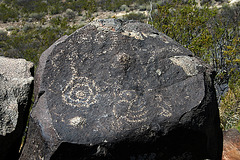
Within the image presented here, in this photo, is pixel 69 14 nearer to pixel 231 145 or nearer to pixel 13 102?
pixel 13 102

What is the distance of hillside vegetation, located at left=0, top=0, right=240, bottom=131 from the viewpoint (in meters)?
5.13

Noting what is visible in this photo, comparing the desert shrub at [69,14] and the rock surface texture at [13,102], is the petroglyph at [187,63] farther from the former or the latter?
the desert shrub at [69,14]

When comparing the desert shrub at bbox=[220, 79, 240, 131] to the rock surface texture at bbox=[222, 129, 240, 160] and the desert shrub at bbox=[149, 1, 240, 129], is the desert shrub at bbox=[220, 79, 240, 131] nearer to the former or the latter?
the desert shrub at bbox=[149, 1, 240, 129]

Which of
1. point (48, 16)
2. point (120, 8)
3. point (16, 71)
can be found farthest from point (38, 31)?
point (16, 71)

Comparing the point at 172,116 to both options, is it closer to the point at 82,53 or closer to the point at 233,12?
the point at 82,53

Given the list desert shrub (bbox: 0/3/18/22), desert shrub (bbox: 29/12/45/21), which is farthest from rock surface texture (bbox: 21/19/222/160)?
desert shrub (bbox: 0/3/18/22)

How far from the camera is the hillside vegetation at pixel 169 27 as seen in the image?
5134mm

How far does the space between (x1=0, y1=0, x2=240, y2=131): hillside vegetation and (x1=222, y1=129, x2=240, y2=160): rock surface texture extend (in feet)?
2.93

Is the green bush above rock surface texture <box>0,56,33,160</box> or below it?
below

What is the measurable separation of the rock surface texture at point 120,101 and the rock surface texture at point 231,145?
0.65 feet

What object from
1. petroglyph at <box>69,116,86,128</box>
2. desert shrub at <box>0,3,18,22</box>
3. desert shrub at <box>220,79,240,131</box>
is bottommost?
desert shrub at <box>220,79,240,131</box>

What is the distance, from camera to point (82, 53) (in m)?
2.80

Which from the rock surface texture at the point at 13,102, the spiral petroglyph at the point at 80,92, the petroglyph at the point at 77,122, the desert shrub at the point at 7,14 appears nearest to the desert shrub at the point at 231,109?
the spiral petroglyph at the point at 80,92

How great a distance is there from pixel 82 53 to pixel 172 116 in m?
1.27
